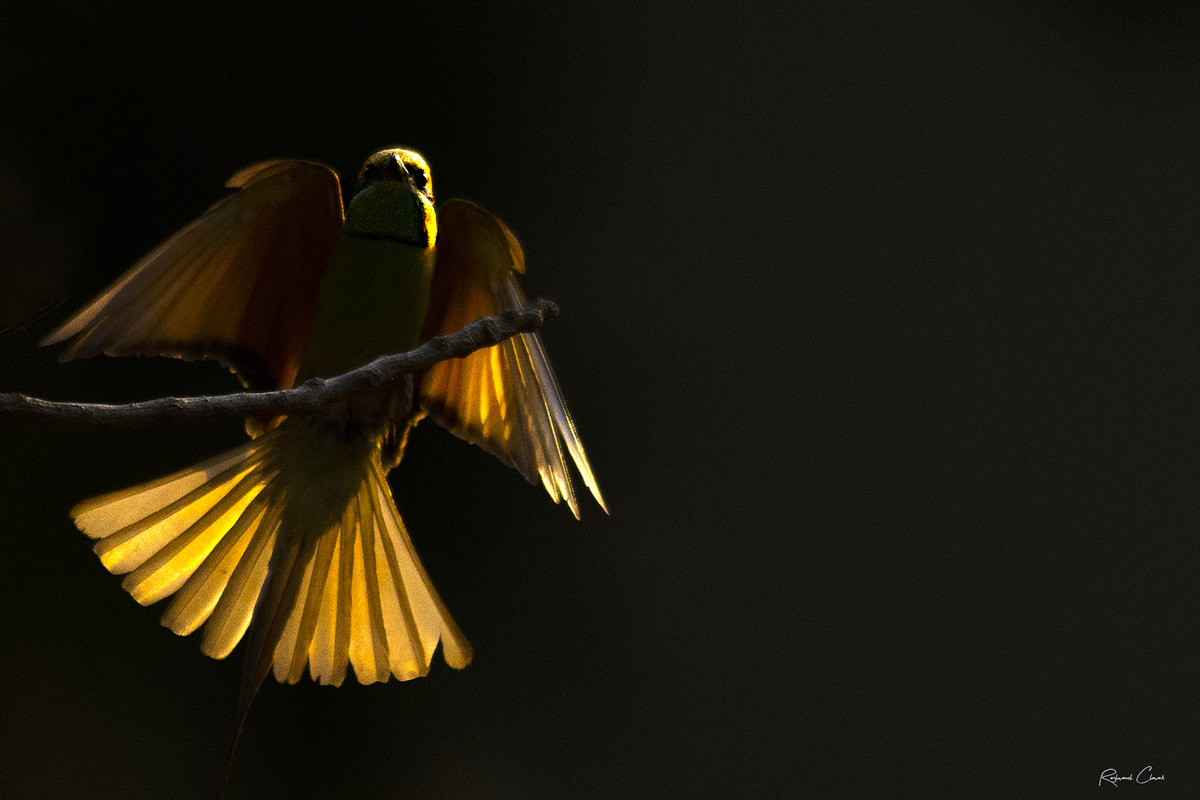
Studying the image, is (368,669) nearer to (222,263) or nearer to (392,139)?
(222,263)

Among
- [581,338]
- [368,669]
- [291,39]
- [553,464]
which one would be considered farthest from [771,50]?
[368,669]

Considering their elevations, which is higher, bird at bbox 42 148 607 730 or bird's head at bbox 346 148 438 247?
bird's head at bbox 346 148 438 247

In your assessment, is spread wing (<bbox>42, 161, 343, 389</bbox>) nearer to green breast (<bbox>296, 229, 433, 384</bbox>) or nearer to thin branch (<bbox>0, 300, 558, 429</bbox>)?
green breast (<bbox>296, 229, 433, 384</bbox>)

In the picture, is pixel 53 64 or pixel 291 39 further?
pixel 291 39
